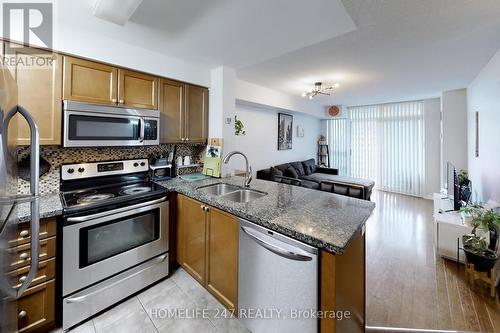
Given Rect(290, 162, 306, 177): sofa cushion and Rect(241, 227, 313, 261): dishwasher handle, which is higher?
Rect(290, 162, 306, 177): sofa cushion

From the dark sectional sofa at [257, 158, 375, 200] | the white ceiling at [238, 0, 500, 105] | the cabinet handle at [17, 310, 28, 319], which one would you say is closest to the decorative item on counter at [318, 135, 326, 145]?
the dark sectional sofa at [257, 158, 375, 200]

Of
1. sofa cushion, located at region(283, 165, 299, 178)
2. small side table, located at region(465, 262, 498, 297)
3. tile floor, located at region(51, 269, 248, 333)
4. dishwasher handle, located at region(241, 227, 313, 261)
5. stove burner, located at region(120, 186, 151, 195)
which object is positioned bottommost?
tile floor, located at region(51, 269, 248, 333)

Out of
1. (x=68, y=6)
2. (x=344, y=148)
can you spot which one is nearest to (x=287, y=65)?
(x=68, y=6)

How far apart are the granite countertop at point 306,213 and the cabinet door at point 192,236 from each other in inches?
5.0

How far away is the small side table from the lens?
1.93 meters

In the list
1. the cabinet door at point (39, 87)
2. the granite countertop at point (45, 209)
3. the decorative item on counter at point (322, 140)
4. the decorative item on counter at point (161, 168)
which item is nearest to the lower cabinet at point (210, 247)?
the decorative item on counter at point (161, 168)

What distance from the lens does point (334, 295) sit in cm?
103

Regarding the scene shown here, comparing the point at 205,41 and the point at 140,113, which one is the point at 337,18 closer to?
the point at 205,41

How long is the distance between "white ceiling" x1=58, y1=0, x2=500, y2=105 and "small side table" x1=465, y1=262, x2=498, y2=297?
7.63ft

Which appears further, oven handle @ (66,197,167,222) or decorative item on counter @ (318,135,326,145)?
decorative item on counter @ (318,135,326,145)

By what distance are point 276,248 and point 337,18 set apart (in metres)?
1.87

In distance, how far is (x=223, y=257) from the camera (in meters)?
1.63

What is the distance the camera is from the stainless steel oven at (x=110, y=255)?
153 centimetres

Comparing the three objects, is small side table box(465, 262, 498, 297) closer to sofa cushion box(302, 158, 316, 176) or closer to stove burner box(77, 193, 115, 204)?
stove burner box(77, 193, 115, 204)
